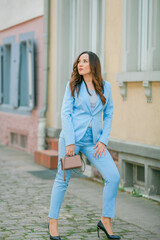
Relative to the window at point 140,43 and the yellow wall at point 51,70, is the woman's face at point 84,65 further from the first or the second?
the yellow wall at point 51,70

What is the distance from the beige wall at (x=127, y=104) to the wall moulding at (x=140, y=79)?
0.23 feet

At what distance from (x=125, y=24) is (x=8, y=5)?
6.97m

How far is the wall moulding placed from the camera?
22.3 feet

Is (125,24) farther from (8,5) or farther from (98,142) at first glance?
(8,5)

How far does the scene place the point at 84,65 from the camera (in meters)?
4.77

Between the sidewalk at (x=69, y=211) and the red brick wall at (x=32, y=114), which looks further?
the red brick wall at (x=32, y=114)

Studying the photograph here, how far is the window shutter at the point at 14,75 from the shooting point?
13.0m

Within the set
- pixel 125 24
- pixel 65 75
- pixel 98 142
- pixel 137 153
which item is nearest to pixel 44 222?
pixel 98 142

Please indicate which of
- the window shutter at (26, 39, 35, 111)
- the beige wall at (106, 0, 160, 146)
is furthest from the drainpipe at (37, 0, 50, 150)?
the beige wall at (106, 0, 160, 146)

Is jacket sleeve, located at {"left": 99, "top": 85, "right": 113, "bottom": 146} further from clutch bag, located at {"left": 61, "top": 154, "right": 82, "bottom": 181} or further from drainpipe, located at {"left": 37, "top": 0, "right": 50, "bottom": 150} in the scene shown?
drainpipe, located at {"left": 37, "top": 0, "right": 50, "bottom": 150}

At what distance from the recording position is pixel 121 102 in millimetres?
7793

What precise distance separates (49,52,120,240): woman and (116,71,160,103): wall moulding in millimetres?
2083

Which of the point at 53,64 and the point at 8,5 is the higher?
the point at 8,5

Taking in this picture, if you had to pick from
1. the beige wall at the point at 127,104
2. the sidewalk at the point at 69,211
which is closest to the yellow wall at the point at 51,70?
the sidewalk at the point at 69,211
